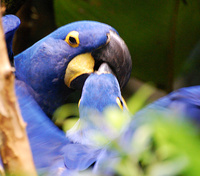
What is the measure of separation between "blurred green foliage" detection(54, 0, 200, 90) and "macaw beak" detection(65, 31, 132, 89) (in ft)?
1.71

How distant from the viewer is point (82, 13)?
1580 mm


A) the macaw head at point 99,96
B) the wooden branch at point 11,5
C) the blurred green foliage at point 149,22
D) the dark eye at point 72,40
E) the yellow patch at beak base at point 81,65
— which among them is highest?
the wooden branch at point 11,5

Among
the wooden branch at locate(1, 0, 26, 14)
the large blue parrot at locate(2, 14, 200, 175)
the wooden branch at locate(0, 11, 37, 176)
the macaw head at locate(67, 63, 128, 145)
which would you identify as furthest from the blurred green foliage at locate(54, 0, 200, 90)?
the wooden branch at locate(0, 11, 37, 176)

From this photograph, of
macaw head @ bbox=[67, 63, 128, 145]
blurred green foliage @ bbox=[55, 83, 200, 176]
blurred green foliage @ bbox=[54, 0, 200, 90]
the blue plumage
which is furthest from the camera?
blurred green foliage @ bbox=[54, 0, 200, 90]

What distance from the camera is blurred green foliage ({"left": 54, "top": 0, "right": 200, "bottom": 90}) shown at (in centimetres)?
156

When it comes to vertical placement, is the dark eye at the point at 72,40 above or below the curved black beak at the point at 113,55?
above

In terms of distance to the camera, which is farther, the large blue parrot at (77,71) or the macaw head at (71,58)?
the macaw head at (71,58)

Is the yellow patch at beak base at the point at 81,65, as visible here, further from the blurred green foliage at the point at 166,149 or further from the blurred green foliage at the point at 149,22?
the blurred green foliage at the point at 166,149

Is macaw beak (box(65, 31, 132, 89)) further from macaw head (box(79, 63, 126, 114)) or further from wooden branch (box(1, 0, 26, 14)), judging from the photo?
wooden branch (box(1, 0, 26, 14))

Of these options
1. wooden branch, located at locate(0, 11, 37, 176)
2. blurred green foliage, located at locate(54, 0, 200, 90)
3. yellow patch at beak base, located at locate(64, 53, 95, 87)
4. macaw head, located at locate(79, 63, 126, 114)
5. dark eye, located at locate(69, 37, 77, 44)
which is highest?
wooden branch, located at locate(0, 11, 37, 176)

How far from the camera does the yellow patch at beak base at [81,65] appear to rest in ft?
3.49

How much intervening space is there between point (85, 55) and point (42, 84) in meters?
0.17

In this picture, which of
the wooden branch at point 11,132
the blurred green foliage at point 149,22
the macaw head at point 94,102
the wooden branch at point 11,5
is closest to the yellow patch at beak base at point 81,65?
the macaw head at point 94,102

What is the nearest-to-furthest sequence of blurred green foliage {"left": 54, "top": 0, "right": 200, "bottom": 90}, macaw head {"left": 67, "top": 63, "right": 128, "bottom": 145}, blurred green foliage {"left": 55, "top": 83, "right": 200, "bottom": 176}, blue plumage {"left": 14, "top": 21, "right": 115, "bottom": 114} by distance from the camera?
blurred green foliage {"left": 55, "top": 83, "right": 200, "bottom": 176}
macaw head {"left": 67, "top": 63, "right": 128, "bottom": 145}
blue plumage {"left": 14, "top": 21, "right": 115, "bottom": 114}
blurred green foliage {"left": 54, "top": 0, "right": 200, "bottom": 90}
